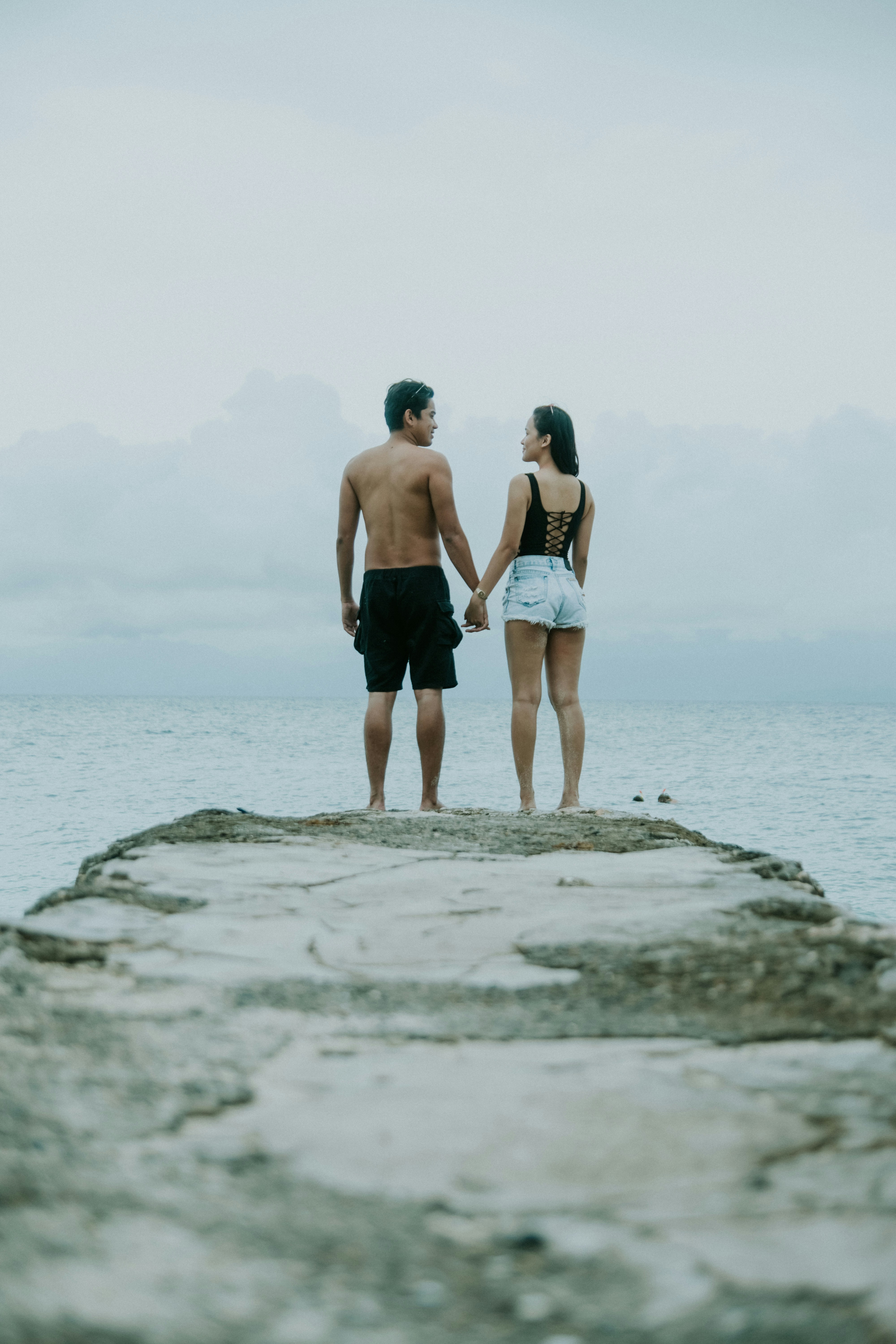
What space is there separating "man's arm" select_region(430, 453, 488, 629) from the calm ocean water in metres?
5.92

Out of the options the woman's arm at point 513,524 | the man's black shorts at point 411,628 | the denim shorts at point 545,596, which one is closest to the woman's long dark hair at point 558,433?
the woman's arm at point 513,524

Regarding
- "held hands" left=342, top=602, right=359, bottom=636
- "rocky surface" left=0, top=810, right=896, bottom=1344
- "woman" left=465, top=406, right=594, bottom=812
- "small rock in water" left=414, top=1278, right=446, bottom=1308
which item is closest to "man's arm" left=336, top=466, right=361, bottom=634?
"held hands" left=342, top=602, right=359, bottom=636

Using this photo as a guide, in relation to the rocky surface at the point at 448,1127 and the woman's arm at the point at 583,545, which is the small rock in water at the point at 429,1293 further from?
the woman's arm at the point at 583,545

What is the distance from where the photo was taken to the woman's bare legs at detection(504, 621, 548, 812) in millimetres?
5027

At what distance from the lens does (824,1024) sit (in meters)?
1.42

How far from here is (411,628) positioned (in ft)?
16.3

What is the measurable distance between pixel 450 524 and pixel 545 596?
2.01 ft

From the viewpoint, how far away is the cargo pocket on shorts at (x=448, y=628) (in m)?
4.91

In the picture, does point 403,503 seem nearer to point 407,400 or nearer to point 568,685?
point 407,400

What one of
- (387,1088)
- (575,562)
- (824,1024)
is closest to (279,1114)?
(387,1088)

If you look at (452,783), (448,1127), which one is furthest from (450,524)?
(452,783)

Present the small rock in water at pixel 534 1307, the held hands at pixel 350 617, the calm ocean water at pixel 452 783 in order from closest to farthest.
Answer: the small rock in water at pixel 534 1307, the held hands at pixel 350 617, the calm ocean water at pixel 452 783

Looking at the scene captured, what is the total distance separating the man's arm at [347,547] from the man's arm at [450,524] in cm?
48

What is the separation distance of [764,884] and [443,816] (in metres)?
1.98
